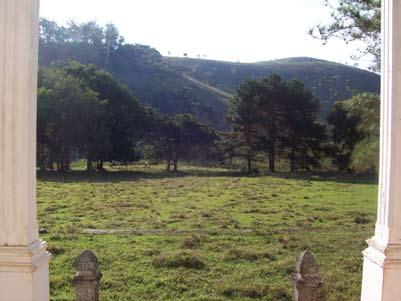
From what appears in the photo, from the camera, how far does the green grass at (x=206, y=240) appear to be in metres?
6.57

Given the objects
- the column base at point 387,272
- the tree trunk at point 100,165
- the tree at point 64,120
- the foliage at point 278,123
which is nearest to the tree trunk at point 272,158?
the foliage at point 278,123

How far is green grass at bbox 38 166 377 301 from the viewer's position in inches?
259

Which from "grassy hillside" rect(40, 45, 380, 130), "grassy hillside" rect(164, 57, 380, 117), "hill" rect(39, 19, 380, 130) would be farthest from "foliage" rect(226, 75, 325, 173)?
"grassy hillside" rect(164, 57, 380, 117)

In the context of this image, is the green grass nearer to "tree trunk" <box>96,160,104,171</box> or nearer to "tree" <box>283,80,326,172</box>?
"tree trunk" <box>96,160,104,171</box>

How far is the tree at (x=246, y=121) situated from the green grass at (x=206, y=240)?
16.0 metres

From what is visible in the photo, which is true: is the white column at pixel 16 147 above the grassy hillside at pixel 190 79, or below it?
below

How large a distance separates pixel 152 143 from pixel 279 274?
30.0m

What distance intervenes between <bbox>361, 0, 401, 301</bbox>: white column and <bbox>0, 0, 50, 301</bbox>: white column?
2.50m

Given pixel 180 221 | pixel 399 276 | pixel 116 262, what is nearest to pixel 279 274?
pixel 116 262

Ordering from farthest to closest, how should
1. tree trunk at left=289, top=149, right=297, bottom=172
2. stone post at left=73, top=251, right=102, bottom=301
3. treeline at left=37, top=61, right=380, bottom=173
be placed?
tree trunk at left=289, top=149, right=297, bottom=172, treeline at left=37, top=61, right=380, bottom=173, stone post at left=73, top=251, right=102, bottom=301

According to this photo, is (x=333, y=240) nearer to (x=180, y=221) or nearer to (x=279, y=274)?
(x=279, y=274)

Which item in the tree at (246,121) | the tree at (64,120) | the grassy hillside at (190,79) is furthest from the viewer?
the grassy hillside at (190,79)

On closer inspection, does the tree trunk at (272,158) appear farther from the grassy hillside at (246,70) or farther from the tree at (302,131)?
the grassy hillside at (246,70)

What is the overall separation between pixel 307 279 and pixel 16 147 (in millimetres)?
2285
